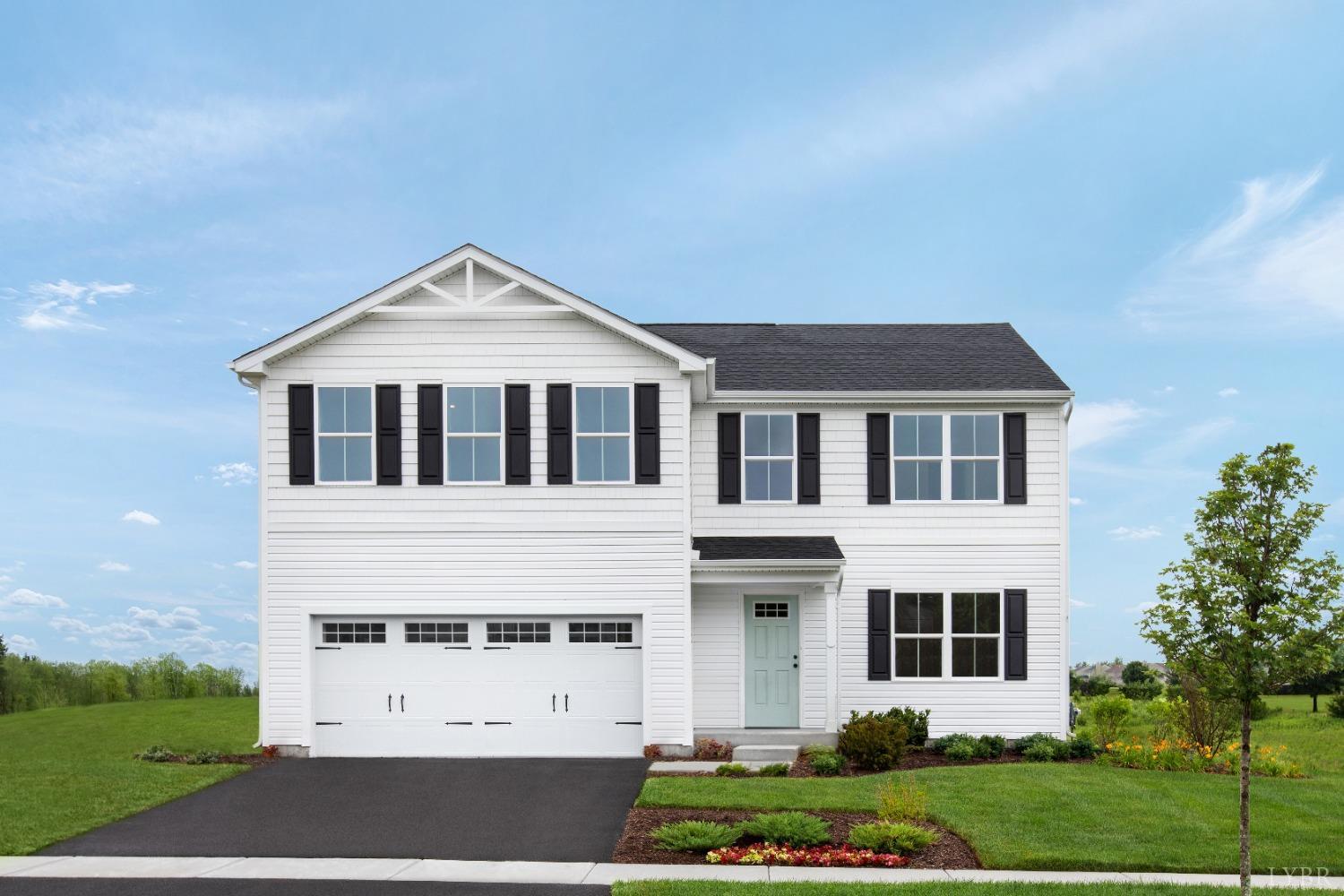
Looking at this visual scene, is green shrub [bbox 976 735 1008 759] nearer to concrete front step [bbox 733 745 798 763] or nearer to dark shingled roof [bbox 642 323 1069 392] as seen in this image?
concrete front step [bbox 733 745 798 763]

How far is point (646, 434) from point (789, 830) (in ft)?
25.1

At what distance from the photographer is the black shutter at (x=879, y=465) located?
19.5 m

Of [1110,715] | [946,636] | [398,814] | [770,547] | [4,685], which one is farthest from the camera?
[4,685]

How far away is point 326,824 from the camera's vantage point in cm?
1320

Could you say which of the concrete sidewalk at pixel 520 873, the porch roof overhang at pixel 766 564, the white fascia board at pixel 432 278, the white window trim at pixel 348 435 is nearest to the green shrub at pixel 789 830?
the concrete sidewalk at pixel 520 873

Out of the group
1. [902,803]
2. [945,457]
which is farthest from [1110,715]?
[902,803]

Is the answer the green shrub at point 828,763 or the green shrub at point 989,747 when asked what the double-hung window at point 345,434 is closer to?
the green shrub at point 828,763

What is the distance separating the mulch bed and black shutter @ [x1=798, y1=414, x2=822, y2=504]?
7.47 meters

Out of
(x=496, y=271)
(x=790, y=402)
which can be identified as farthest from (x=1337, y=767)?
(x=496, y=271)

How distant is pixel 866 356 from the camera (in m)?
21.2

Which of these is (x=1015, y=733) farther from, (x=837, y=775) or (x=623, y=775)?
(x=623, y=775)

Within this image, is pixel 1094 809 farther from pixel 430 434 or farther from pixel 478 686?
pixel 430 434

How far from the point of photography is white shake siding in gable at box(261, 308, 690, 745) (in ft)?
58.0

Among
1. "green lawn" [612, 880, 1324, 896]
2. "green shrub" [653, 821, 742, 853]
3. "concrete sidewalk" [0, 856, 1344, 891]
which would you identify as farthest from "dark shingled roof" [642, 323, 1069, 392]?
"green lawn" [612, 880, 1324, 896]
